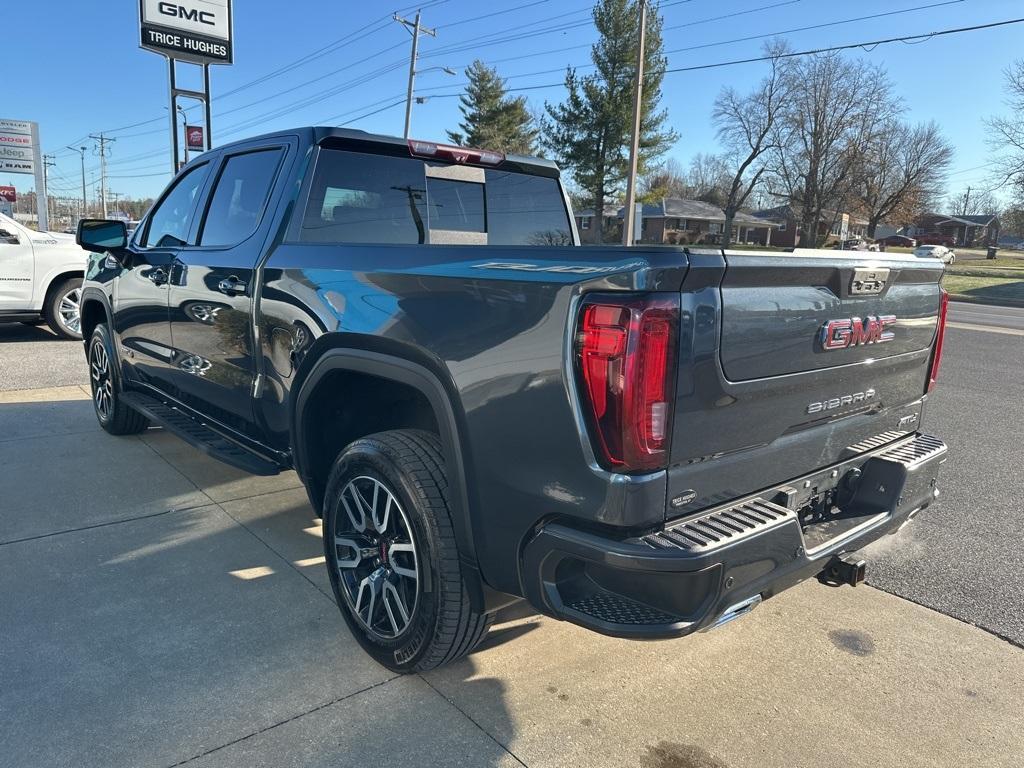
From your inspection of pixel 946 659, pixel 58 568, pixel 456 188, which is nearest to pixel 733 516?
pixel 946 659

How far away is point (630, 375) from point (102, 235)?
4.12 meters

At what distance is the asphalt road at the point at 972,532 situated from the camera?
3.36m

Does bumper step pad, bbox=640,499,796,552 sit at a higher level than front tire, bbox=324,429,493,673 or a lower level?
higher

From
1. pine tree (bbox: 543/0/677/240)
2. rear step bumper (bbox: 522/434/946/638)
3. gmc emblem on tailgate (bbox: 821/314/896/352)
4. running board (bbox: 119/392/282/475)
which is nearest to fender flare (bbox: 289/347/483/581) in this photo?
rear step bumper (bbox: 522/434/946/638)

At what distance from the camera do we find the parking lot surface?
7.56ft

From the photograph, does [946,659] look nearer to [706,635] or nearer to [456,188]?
[706,635]

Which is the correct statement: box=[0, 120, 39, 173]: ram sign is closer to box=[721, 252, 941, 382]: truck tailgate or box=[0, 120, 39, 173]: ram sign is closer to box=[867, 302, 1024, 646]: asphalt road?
box=[867, 302, 1024, 646]: asphalt road

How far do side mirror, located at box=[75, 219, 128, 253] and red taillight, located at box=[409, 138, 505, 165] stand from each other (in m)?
2.20

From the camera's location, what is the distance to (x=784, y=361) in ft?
7.02

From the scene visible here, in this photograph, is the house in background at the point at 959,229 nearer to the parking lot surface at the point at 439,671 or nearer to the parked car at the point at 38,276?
the parked car at the point at 38,276

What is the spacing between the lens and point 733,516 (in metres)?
2.07

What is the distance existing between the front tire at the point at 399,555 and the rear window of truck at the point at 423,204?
1204 mm

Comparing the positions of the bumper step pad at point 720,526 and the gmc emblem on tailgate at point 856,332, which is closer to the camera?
the bumper step pad at point 720,526

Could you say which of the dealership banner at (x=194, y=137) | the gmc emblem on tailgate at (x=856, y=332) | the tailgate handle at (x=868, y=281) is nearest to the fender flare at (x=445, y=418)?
the gmc emblem on tailgate at (x=856, y=332)
